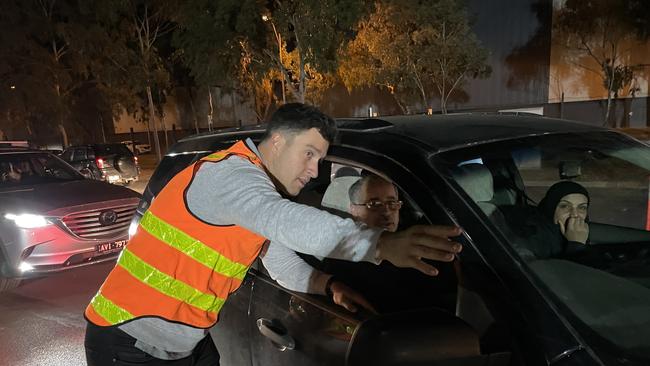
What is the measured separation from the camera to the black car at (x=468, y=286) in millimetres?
1350

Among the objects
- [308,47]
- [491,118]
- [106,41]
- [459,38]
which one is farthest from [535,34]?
[491,118]

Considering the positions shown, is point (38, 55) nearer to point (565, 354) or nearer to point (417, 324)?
point (417, 324)

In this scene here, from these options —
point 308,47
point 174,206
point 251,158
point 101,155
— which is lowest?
point 101,155

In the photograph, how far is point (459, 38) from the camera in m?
17.0

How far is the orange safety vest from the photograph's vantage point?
156 centimetres

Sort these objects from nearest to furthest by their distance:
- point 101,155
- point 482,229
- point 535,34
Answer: point 482,229
point 101,155
point 535,34

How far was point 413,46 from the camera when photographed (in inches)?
672

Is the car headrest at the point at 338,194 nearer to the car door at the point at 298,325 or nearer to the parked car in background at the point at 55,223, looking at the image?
the car door at the point at 298,325

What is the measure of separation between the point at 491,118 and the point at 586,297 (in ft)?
3.26

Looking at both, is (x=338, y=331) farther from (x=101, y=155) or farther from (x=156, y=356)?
(x=101, y=155)

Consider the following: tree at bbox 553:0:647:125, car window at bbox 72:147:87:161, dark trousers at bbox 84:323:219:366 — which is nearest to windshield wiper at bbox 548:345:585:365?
dark trousers at bbox 84:323:219:366

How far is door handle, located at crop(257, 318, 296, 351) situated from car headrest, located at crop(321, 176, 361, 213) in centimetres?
74

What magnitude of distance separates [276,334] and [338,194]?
2.84ft

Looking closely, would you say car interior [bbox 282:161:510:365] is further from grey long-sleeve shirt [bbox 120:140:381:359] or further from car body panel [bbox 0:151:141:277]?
car body panel [bbox 0:151:141:277]
